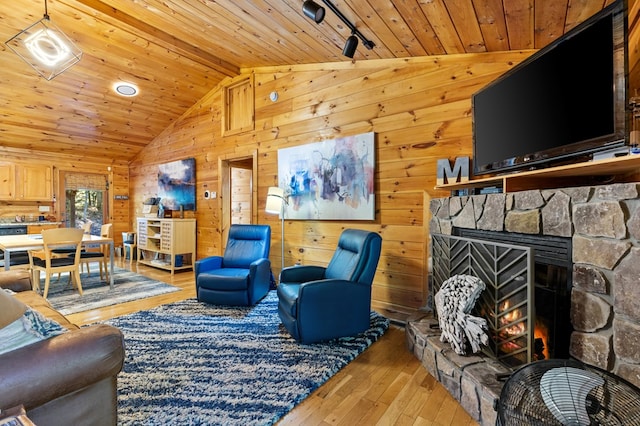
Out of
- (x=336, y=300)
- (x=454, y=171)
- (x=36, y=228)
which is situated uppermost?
(x=454, y=171)

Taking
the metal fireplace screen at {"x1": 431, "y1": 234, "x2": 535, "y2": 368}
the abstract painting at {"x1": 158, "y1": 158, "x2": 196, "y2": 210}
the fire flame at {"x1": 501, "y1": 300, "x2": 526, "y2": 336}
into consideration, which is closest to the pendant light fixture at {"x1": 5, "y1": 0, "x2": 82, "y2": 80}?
the abstract painting at {"x1": 158, "y1": 158, "x2": 196, "y2": 210}

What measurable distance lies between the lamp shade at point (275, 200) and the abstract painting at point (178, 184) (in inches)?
94.9

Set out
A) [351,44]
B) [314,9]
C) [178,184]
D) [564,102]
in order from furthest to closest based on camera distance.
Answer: [178,184] → [351,44] → [314,9] → [564,102]

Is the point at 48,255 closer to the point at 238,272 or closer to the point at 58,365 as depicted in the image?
the point at 238,272

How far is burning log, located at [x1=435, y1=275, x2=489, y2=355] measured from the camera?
183 cm

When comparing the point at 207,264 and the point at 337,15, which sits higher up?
the point at 337,15

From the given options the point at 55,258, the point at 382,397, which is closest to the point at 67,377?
the point at 382,397

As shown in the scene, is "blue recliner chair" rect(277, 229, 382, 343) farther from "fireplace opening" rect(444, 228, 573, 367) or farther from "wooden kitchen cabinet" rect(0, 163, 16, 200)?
"wooden kitchen cabinet" rect(0, 163, 16, 200)

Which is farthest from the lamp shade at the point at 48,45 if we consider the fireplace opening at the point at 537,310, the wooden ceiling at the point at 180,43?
the fireplace opening at the point at 537,310

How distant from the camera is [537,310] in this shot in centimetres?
187

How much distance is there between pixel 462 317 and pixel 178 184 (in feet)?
17.9

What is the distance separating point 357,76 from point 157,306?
11.4 feet

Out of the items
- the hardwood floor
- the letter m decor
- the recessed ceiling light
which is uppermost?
the recessed ceiling light

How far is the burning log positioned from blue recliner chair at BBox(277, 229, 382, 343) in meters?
0.69
